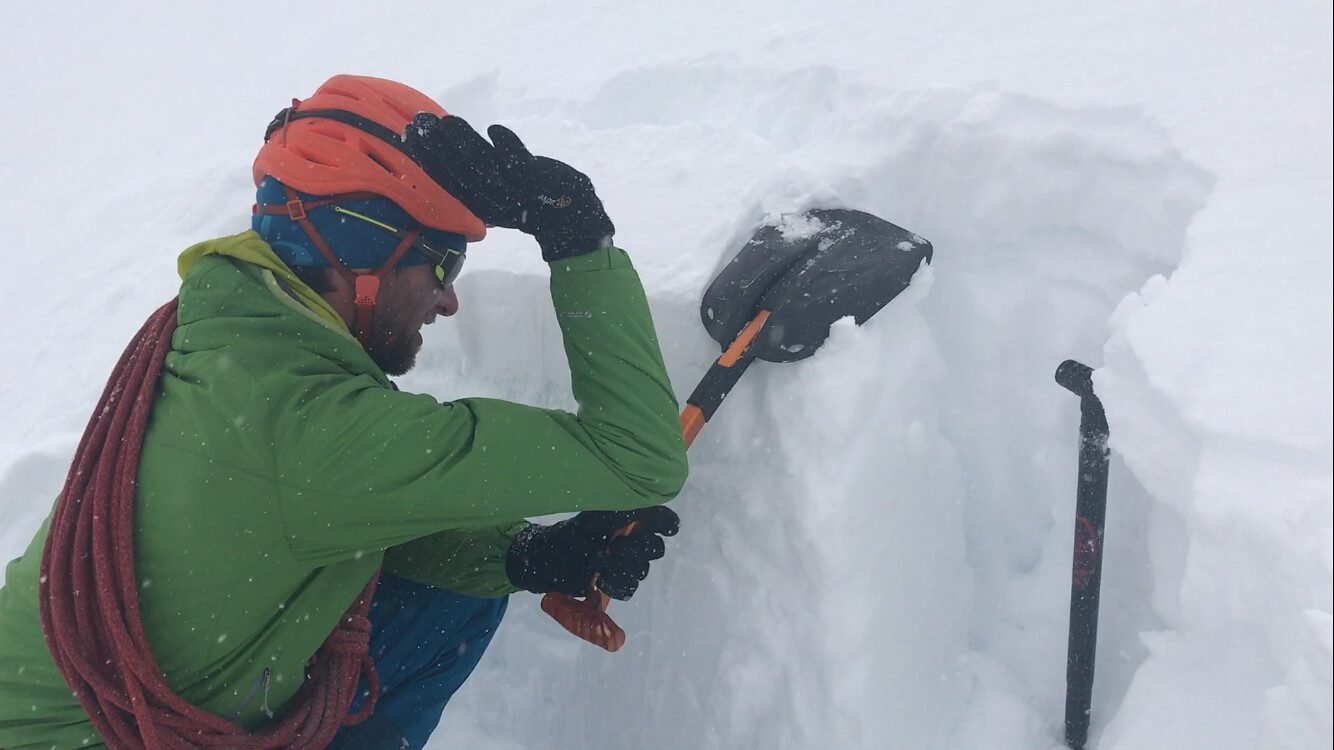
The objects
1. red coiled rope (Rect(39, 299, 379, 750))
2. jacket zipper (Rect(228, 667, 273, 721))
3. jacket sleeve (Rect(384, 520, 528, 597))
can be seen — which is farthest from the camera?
jacket sleeve (Rect(384, 520, 528, 597))

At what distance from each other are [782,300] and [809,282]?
80 millimetres

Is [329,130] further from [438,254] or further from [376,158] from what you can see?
[438,254]

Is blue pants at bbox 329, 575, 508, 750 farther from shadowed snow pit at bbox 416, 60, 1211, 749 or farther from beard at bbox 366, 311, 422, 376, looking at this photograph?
beard at bbox 366, 311, 422, 376

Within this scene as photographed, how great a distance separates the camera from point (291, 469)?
1.48 metres

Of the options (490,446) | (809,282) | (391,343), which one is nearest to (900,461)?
(809,282)

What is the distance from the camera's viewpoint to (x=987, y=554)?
2480 millimetres

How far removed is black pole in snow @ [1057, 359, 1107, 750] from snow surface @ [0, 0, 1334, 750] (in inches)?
3.0

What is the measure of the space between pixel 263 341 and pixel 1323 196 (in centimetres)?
186

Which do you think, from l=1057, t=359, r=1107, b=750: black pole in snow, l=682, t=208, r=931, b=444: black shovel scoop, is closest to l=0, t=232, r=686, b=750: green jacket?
l=682, t=208, r=931, b=444: black shovel scoop

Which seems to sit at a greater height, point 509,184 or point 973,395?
point 509,184

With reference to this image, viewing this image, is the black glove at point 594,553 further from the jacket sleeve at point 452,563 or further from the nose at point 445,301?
the nose at point 445,301

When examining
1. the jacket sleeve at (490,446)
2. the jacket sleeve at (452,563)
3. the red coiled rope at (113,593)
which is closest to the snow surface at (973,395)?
the jacket sleeve at (452,563)

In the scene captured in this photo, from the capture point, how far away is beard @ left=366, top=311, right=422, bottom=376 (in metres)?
1.82

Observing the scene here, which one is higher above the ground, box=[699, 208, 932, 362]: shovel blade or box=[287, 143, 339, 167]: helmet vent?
box=[287, 143, 339, 167]: helmet vent
